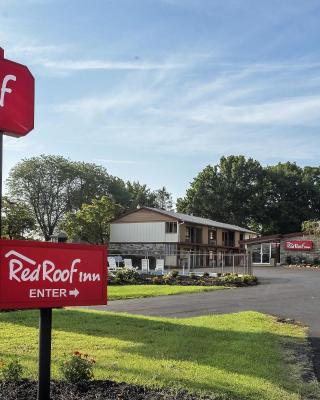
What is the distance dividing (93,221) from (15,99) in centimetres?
5136

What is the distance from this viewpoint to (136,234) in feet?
180

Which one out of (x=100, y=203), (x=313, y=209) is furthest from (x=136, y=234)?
(x=313, y=209)

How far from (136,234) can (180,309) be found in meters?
39.4

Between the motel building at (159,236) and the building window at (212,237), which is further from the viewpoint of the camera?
the building window at (212,237)

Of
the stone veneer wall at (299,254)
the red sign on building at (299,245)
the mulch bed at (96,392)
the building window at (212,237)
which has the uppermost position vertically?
the building window at (212,237)

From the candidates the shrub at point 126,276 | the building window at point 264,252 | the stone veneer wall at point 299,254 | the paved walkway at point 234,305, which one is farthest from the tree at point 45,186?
the paved walkway at point 234,305

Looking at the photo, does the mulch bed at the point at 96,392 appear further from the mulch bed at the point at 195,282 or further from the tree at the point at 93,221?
the tree at the point at 93,221

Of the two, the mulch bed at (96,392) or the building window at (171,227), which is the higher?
the building window at (171,227)

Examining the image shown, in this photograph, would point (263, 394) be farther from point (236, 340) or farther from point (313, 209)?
point (313, 209)

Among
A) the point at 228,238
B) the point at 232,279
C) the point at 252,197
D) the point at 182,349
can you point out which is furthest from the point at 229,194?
the point at 182,349

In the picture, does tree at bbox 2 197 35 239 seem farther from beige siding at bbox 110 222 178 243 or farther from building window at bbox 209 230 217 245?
building window at bbox 209 230 217 245

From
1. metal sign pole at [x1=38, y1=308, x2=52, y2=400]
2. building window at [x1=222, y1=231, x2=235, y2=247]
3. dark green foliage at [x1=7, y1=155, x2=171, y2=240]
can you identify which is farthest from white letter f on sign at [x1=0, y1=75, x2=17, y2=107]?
dark green foliage at [x1=7, y1=155, x2=171, y2=240]

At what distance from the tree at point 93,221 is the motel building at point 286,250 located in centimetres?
1457

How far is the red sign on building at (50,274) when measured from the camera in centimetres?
428
